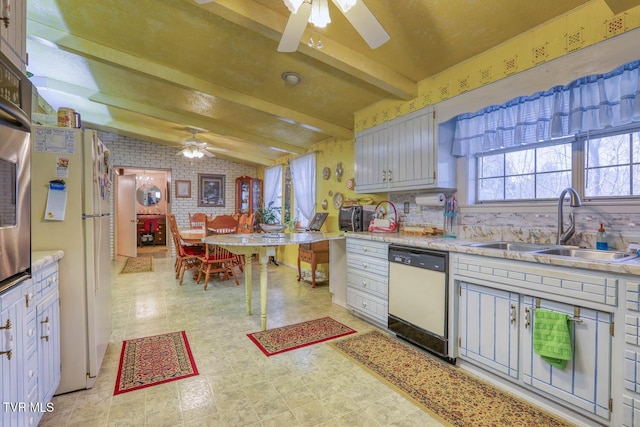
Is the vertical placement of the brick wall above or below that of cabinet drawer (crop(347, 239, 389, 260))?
above

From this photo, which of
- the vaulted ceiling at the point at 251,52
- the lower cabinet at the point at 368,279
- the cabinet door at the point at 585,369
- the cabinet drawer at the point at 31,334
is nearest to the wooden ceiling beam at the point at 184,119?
the vaulted ceiling at the point at 251,52

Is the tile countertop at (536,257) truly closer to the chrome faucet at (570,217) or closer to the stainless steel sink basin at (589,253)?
the stainless steel sink basin at (589,253)

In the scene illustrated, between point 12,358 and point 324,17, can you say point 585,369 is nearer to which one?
point 324,17

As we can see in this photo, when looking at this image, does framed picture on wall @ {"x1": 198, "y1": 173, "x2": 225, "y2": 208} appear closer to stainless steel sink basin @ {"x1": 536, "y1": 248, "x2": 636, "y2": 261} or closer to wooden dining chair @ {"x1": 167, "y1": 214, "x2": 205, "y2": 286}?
wooden dining chair @ {"x1": 167, "y1": 214, "x2": 205, "y2": 286}

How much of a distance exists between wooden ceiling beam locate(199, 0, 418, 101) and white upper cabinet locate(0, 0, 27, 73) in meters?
1.02

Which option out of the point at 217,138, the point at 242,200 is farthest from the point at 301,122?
the point at 242,200

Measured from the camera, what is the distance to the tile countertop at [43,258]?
1423mm

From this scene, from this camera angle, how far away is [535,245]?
2176mm

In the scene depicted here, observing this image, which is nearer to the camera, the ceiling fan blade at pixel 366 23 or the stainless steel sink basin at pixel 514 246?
the ceiling fan blade at pixel 366 23

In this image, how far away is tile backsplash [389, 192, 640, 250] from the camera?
1.85 metres

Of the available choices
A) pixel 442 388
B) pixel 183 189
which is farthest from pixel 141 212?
pixel 442 388

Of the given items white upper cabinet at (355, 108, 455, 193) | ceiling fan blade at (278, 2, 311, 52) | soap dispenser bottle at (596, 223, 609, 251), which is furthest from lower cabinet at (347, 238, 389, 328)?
ceiling fan blade at (278, 2, 311, 52)

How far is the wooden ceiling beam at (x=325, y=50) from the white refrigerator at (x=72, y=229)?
124 cm

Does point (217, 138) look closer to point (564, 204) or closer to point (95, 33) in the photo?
point (95, 33)
